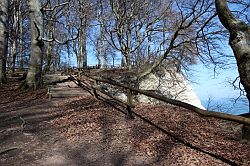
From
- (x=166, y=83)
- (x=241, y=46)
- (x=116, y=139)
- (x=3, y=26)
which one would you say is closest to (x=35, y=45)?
(x=3, y=26)

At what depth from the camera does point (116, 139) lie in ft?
19.4

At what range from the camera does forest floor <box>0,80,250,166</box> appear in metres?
4.91

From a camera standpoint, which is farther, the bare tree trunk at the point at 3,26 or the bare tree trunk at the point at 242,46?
the bare tree trunk at the point at 3,26

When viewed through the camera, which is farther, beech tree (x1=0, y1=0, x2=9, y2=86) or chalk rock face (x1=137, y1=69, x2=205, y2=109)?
chalk rock face (x1=137, y1=69, x2=205, y2=109)

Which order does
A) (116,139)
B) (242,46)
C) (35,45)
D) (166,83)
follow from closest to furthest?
(116,139) → (242,46) → (35,45) → (166,83)

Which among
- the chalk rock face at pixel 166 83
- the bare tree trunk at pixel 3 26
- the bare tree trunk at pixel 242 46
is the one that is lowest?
the chalk rock face at pixel 166 83

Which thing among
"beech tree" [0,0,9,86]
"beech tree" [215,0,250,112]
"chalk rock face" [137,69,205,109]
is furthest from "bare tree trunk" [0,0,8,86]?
"beech tree" [215,0,250,112]

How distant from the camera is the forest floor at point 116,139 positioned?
4.91 m

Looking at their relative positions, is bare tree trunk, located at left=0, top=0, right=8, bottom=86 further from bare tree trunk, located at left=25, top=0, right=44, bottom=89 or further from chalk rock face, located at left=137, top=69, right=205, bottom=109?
chalk rock face, located at left=137, top=69, right=205, bottom=109

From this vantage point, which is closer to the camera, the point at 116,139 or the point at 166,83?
the point at 116,139

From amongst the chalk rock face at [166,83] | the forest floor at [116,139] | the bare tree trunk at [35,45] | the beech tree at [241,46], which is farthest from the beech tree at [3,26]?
the beech tree at [241,46]

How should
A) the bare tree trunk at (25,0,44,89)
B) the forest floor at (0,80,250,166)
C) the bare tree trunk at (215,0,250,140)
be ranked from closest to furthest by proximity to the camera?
the forest floor at (0,80,250,166) → the bare tree trunk at (215,0,250,140) → the bare tree trunk at (25,0,44,89)

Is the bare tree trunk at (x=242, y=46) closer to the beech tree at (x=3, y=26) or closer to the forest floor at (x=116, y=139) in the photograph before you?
the forest floor at (x=116, y=139)

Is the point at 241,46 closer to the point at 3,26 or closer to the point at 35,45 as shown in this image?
A: the point at 35,45
